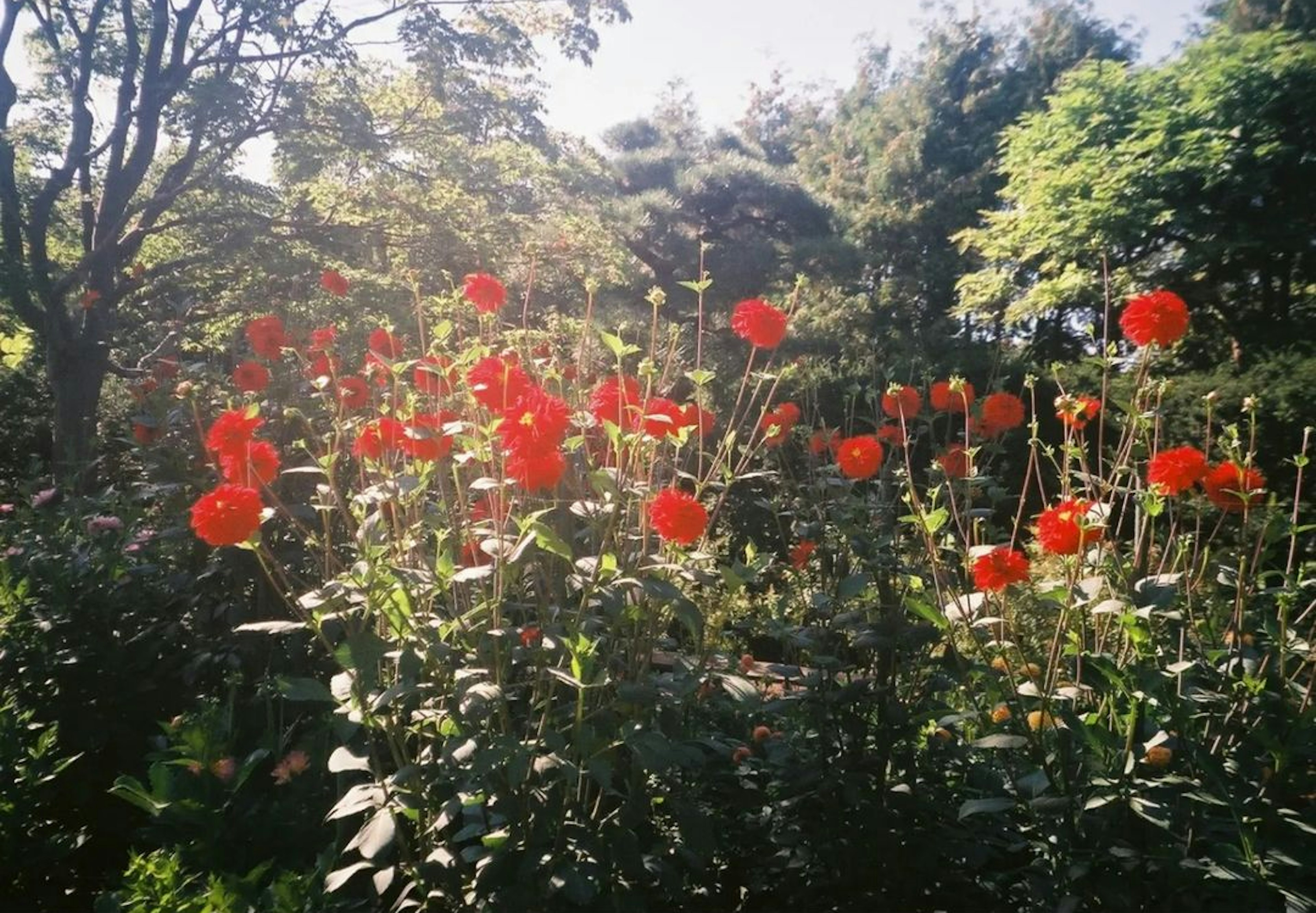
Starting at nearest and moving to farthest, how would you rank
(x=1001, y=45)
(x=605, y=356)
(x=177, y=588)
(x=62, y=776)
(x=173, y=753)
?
1. (x=173, y=753)
2. (x=62, y=776)
3. (x=177, y=588)
4. (x=605, y=356)
5. (x=1001, y=45)

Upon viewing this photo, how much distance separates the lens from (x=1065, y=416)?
2.00 m

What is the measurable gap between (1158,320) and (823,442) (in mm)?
1145

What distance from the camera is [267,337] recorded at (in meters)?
2.76

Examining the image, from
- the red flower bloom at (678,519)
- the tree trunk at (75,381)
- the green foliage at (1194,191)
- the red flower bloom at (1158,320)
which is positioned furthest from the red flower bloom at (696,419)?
the green foliage at (1194,191)

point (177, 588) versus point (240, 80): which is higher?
point (240, 80)

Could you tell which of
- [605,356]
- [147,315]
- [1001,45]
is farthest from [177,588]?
[1001,45]

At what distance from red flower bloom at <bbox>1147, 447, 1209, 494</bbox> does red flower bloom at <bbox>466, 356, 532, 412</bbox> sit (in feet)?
4.03

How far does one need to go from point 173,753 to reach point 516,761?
4.28 feet

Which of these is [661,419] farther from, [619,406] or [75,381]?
[75,381]

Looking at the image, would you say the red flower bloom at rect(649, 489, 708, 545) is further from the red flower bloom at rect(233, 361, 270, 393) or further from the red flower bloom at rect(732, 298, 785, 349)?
the red flower bloom at rect(233, 361, 270, 393)

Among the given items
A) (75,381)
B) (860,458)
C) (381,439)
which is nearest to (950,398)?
(860,458)

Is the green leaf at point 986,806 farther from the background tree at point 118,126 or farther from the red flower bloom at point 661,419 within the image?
the background tree at point 118,126

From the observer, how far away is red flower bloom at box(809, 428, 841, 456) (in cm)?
292

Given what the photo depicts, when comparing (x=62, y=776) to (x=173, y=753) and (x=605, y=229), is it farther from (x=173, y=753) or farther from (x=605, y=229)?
(x=605, y=229)
